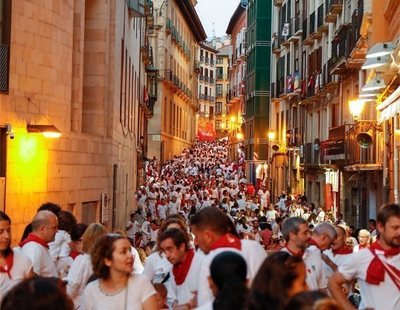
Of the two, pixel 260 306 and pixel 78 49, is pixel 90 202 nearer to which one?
pixel 78 49

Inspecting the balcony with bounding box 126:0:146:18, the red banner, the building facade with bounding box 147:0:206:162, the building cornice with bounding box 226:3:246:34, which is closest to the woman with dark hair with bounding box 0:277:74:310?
the balcony with bounding box 126:0:146:18

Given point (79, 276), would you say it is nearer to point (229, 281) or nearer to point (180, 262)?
point (180, 262)

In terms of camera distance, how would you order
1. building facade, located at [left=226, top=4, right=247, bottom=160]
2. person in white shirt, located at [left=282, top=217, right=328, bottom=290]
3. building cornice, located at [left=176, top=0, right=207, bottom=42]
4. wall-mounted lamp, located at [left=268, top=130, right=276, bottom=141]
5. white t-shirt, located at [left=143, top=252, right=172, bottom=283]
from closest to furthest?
person in white shirt, located at [left=282, top=217, right=328, bottom=290], white t-shirt, located at [left=143, top=252, right=172, bottom=283], wall-mounted lamp, located at [left=268, top=130, right=276, bottom=141], building cornice, located at [left=176, top=0, right=207, bottom=42], building facade, located at [left=226, top=4, right=247, bottom=160]

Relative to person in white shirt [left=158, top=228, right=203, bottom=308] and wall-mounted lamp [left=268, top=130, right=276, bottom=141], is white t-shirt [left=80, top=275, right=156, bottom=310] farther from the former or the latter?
wall-mounted lamp [left=268, top=130, right=276, bottom=141]

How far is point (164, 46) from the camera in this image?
65.3 metres

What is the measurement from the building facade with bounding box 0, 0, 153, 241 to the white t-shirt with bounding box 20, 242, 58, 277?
847 centimetres

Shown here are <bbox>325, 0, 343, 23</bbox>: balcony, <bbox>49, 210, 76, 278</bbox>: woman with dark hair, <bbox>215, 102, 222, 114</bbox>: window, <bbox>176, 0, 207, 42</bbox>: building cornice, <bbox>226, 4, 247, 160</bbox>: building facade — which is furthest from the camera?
<bbox>215, 102, 222, 114</bbox>: window

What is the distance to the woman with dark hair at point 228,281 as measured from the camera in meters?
4.71

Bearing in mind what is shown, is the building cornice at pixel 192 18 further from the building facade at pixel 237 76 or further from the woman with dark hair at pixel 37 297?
the woman with dark hair at pixel 37 297

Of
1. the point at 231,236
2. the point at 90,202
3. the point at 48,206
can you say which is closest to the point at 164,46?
the point at 90,202

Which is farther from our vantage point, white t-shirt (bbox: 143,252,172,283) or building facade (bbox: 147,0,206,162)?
building facade (bbox: 147,0,206,162)

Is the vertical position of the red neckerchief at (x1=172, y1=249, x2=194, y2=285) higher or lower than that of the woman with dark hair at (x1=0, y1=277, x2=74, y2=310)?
lower

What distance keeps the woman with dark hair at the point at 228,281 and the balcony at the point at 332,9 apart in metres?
29.3

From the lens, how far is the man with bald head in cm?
837
